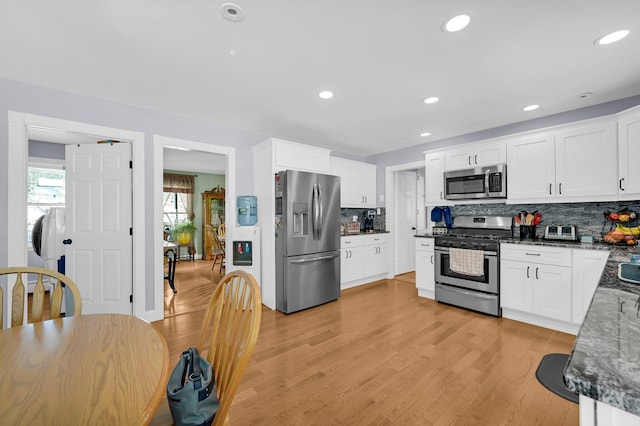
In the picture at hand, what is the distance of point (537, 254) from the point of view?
3.05 m

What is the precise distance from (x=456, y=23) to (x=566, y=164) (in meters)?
2.38

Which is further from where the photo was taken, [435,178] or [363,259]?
[363,259]

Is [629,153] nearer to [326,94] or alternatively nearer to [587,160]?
[587,160]

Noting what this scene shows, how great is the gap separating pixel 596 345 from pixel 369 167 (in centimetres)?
489

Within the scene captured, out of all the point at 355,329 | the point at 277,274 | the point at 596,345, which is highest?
the point at 596,345

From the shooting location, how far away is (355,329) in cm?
303

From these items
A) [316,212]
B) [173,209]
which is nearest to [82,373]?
[316,212]

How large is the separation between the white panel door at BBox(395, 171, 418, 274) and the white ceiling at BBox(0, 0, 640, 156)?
2358mm

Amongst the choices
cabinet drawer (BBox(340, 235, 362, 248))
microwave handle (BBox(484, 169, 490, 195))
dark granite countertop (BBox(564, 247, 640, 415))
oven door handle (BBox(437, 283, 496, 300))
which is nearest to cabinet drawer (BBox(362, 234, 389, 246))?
cabinet drawer (BBox(340, 235, 362, 248))

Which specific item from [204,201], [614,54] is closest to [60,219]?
[204,201]

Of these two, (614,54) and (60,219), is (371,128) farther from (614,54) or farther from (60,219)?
(60,219)

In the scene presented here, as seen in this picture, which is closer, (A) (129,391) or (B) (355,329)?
(A) (129,391)

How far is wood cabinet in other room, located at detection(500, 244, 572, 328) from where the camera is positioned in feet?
9.41

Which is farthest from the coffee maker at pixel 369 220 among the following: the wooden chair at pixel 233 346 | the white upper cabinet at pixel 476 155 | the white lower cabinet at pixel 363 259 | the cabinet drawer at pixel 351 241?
the wooden chair at pixel 233 346
